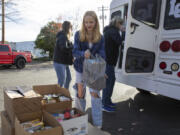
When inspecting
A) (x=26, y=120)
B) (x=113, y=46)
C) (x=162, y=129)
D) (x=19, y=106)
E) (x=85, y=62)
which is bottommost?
(x=162, y=129)

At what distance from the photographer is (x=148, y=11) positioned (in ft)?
10.4

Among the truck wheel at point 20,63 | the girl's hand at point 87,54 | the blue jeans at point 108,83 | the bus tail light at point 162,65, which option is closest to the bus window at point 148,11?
the bus tail light at point 162,65

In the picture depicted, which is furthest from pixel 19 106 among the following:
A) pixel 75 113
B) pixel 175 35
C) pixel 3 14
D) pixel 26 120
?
pixel 3 14

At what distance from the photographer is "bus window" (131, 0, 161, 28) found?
120 inches

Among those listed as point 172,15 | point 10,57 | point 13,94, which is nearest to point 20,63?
point 10,57

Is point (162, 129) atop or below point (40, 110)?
below

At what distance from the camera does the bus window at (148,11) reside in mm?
3049

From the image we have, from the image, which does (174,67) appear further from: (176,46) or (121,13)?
(121,13)

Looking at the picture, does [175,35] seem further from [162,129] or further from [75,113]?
[75,113]

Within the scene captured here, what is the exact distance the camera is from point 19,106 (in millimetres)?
1882

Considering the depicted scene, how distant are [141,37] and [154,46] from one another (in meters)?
0.34

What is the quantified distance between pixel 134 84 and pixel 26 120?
7.11ft

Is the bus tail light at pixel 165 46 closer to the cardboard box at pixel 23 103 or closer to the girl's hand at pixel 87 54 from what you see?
the girl's hand at pixel 87 54

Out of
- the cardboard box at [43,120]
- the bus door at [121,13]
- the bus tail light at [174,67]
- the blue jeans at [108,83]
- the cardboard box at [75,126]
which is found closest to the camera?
the cardboard box at [43,120]
